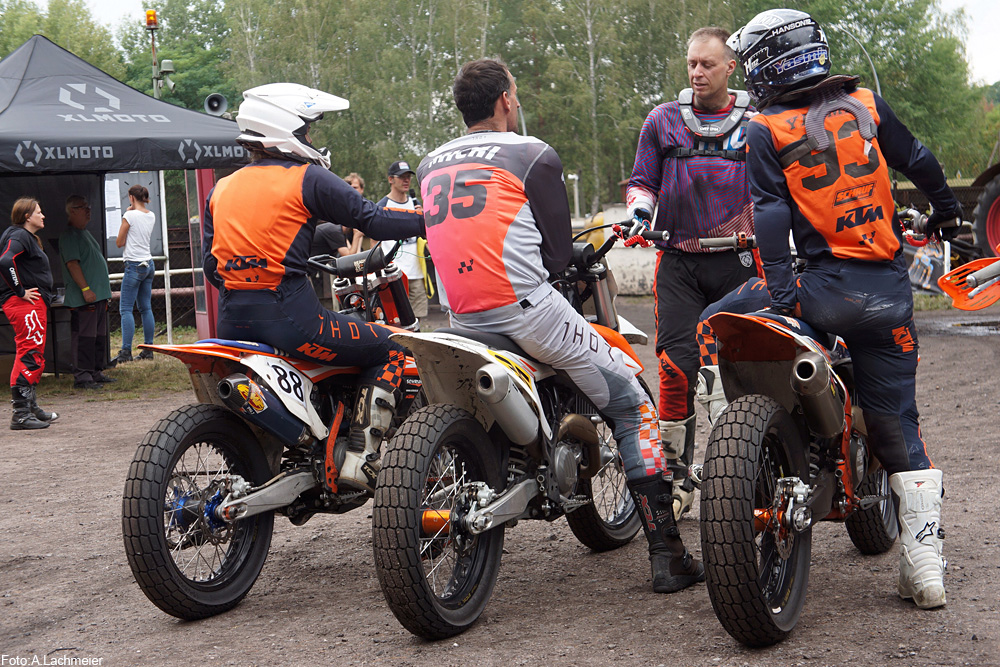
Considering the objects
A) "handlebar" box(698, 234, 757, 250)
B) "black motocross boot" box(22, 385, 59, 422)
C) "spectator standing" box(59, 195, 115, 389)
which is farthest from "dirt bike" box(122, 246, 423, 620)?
"spectator standing" box(59, 195, 115, 389)

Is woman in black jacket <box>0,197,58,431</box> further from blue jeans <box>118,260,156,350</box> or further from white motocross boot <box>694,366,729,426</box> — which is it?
white motocross boot <box>694,366,729,426</box>

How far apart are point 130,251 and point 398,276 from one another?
29.9 feet

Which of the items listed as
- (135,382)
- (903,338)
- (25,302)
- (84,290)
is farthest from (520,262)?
(135,382)

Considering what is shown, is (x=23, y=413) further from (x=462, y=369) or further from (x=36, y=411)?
(x=462, y=369)

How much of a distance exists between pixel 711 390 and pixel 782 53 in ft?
4.68

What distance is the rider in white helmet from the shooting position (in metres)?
4.33

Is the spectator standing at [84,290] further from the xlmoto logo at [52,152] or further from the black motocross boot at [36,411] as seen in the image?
the black motocross boot at [36,411]

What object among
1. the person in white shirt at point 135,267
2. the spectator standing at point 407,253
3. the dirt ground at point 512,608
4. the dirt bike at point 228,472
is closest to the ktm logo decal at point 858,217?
the dirt ground at point 512,608

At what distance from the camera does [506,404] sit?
11.9 feet

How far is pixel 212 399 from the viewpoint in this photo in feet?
14.0

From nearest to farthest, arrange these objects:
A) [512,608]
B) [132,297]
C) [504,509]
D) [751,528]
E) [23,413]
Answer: [751,528]
[504,509]
[512,608]
[23,413]
[132,297]

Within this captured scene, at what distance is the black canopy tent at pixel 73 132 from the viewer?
10500 mm

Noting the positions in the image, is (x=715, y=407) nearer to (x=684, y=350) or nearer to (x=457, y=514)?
(x=684, y=350)

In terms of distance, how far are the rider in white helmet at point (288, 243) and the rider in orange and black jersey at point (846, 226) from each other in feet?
4.98
